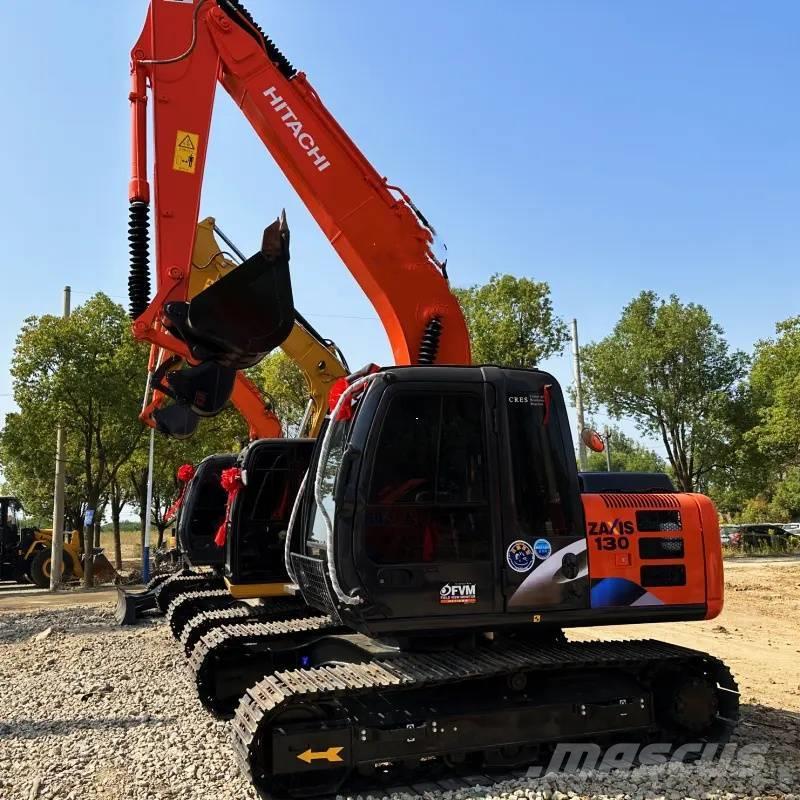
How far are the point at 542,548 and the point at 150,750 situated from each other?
125 inches

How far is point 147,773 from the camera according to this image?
5121 millimetres

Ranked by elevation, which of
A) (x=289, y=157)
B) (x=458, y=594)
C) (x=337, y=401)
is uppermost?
(x=289, y=157)

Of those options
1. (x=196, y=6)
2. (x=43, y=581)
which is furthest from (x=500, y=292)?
(x=196, y=6)

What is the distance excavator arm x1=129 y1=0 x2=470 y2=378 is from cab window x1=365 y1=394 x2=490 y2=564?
2033 millimetres

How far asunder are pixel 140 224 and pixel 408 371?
2.48 metres

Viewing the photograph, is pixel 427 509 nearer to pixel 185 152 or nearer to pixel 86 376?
pixel 185 152

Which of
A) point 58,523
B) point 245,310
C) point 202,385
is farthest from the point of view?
point 58,523

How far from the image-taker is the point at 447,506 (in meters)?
4.83

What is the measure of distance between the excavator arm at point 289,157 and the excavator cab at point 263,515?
1854 millimetres

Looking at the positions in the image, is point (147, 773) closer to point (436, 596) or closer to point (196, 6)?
point (436, 596)

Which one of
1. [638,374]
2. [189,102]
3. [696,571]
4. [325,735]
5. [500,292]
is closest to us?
[325,735]

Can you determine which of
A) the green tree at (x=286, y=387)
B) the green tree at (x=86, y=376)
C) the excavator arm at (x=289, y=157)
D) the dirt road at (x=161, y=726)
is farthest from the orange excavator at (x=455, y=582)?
the green tree at (x=286, y=387)

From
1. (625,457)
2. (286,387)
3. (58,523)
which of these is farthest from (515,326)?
(625,457)

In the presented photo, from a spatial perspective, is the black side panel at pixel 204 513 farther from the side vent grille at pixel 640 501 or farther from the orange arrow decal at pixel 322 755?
the side vent grille at pixel 640 501
